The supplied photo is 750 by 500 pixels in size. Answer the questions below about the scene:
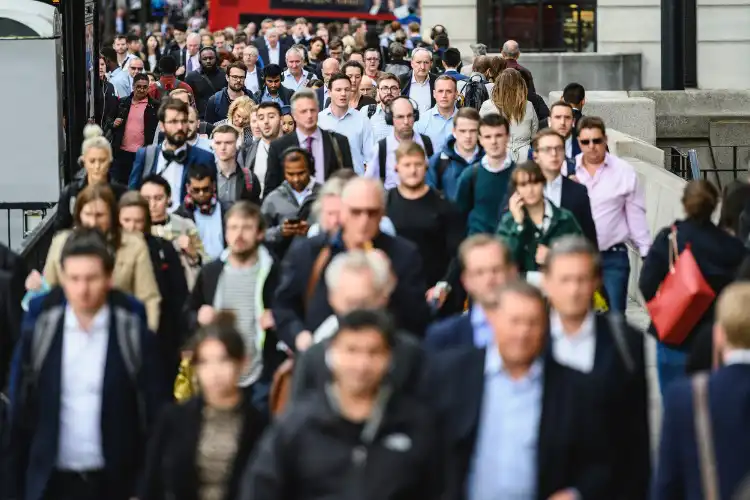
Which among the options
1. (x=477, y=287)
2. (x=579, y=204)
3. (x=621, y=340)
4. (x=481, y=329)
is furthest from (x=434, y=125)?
(x=621, y=340)

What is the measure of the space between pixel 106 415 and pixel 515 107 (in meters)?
8.41

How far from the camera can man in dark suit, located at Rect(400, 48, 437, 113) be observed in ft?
66.1

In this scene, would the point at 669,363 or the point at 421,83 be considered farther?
the point at 421,83

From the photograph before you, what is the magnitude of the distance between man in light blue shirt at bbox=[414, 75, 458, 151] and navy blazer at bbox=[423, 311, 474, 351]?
839 centimetres

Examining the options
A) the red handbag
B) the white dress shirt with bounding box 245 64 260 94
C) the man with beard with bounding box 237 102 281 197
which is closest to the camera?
the red handbag

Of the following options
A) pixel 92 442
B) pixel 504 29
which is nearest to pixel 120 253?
pixel 92 442

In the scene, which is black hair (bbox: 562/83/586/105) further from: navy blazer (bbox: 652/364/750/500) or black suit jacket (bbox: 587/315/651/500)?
navy blazer (bbox: 652/364/750/500)

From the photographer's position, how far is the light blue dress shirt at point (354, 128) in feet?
53.7

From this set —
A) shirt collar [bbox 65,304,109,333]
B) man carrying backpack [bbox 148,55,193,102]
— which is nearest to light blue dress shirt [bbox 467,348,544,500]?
shirt collar [bbox 65,304,109,333]

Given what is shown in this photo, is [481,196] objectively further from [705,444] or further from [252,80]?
[252,80]

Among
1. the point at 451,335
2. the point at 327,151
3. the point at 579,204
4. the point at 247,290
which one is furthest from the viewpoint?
the point at 327,151

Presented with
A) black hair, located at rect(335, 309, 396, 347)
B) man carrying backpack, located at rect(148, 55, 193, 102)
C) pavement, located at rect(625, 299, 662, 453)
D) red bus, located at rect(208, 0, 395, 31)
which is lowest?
pavement, located at rect(625, 299, 662, 453)

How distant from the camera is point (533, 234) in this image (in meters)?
11.0

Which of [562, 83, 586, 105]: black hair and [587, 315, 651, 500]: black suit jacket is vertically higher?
[562, 83, 586, 105]: black hair
